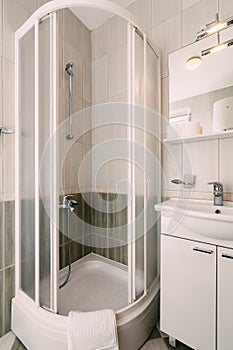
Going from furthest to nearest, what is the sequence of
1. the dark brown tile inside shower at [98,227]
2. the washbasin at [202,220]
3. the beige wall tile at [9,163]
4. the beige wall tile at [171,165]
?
the dark brown tile inside shower at [98,227], the beige wall tile at [171,165], the beige wall tile at [9,163], the washbasin at [202,220]

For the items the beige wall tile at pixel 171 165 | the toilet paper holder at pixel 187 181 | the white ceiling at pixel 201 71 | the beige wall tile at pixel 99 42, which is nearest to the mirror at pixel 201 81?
the white ceiling at pixel 201 71

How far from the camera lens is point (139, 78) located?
1188 mm

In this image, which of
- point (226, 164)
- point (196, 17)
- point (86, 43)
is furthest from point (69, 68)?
point (226, 164)

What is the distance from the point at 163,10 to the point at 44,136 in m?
1.38

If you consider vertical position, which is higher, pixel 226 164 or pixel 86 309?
pixel 226 164

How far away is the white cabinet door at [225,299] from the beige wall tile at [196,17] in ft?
4.66

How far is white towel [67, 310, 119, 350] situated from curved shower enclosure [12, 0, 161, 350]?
6cm

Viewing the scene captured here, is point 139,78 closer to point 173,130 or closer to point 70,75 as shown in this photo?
point 173,130

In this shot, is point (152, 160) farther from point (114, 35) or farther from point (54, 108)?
point (114, 35)

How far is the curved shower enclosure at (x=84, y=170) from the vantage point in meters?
1.06

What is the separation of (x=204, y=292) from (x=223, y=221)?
0.41 m

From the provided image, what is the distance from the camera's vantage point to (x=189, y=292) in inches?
41.1

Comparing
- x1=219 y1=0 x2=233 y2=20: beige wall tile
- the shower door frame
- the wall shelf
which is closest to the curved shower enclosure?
the shower door frame

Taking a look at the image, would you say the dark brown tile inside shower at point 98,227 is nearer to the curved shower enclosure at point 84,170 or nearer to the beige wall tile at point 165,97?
the curved shower enclosure at point 84,170
